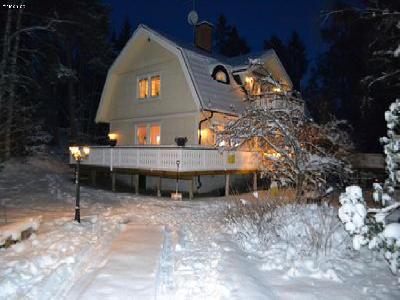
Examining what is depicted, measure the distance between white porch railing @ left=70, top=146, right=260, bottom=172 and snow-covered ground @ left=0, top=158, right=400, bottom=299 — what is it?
10.9ft

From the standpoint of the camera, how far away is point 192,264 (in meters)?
5.66

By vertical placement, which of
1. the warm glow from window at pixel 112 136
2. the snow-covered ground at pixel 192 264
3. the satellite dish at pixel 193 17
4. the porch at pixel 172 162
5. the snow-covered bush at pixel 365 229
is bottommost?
the snow-covered ground at pixel 192 264

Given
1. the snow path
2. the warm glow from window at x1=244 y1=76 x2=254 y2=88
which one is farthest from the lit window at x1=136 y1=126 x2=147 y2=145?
the snow path

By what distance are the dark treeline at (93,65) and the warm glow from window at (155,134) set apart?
5993 mm

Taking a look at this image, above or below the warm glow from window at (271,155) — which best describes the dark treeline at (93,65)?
above

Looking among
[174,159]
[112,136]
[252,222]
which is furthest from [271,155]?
[112,136]

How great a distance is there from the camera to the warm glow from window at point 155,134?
61.0ft

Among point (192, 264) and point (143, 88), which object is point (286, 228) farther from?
point (143, 88)

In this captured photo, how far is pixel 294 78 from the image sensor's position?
141ft

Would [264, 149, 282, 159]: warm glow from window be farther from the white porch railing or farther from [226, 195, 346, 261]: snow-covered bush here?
[226, 195, 346, 261]: snow-covered bush

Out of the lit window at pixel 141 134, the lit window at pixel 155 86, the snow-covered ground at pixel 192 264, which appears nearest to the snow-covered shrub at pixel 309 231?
the snow-covered ground at pixel 192 264

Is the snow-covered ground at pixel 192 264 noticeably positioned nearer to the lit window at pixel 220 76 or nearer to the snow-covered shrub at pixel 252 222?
the snow-covered shrub at pixel 252 222

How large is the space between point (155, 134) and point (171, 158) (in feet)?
20.9

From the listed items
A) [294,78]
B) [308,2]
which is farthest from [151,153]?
[294,78]
